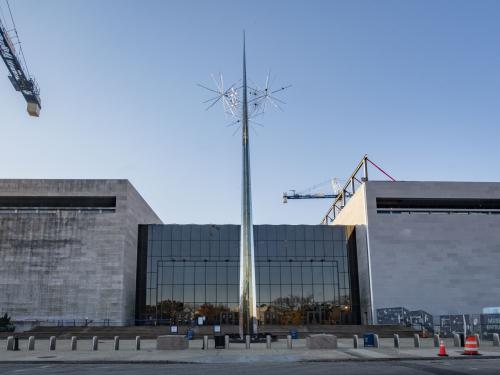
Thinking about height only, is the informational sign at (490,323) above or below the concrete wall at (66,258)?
below

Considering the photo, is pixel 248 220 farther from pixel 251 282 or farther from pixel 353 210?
pixel 353 210

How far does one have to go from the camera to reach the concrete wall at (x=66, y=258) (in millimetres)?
54312

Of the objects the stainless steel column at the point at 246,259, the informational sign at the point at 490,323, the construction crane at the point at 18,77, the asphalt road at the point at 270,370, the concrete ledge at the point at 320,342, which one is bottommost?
the asphalt road at the point at 270,370

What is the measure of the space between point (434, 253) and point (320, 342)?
31856 mm

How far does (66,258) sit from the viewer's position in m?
55.7

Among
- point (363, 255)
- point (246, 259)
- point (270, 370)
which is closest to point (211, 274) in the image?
point (363, 255)

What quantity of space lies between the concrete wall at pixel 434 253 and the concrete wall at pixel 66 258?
88.1 ft

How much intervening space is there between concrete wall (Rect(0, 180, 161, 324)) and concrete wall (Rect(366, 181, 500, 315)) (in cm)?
2685

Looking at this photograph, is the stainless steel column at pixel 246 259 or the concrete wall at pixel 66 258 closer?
the stainless steel column at pixel 246 259

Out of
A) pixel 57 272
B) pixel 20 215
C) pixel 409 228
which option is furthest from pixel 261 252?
pixel 20 215

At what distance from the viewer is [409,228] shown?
58.0 meters

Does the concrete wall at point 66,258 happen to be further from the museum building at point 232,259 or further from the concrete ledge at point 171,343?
the concrete ledge at point 171,343

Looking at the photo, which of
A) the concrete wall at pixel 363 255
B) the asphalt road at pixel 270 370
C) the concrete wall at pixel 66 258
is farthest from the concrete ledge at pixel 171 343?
the concrete wall at pixel 363 255

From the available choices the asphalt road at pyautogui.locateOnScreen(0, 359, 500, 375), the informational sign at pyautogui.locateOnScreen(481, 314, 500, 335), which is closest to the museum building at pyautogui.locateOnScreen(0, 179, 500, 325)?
the informational sign at pyautogui.locateOnScreen(481, 314, 500, 335)
